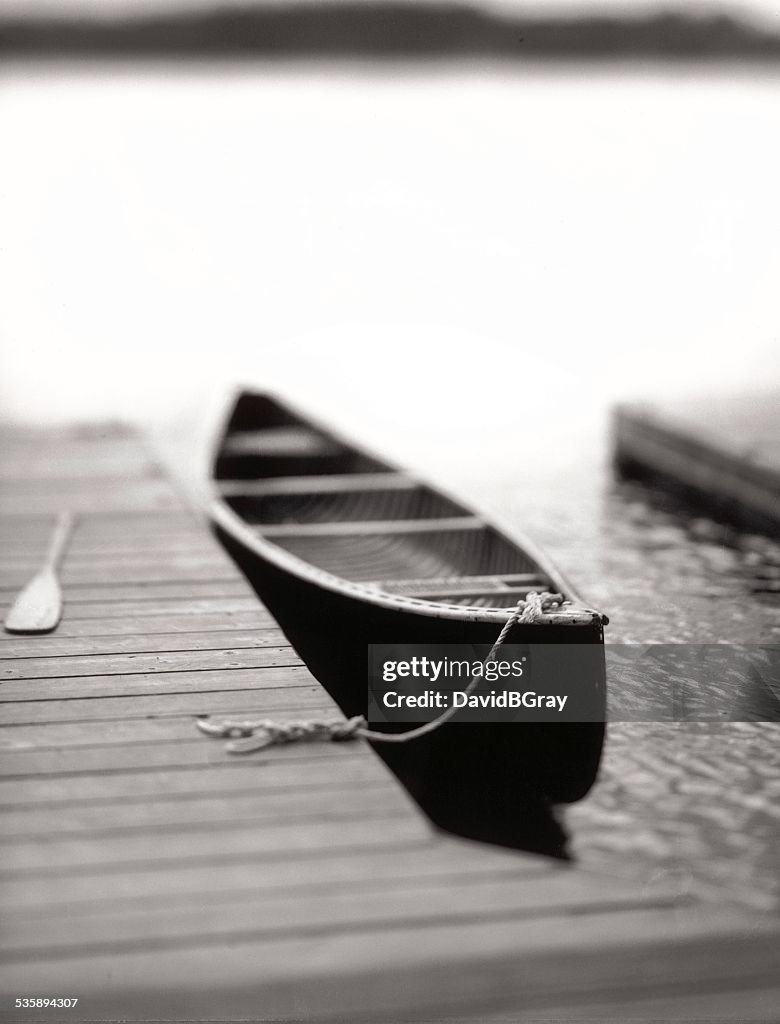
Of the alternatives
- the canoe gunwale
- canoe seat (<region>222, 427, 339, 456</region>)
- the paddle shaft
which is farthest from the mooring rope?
canoe seat (<region>222, 427, 339, 456</region>)

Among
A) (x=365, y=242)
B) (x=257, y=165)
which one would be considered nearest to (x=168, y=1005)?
(x=365, y=242)

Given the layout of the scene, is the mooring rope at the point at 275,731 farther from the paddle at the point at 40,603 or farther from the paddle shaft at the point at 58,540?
the paddle shaft at the point at 58,540

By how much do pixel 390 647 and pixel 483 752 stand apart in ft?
1.21

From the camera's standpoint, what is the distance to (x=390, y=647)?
3.22 metres

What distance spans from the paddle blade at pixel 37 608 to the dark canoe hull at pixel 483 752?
2.23 feet

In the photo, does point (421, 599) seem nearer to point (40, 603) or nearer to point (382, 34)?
point (40, 603)

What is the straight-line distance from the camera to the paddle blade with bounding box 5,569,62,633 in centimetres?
319

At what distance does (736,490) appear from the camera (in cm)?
577

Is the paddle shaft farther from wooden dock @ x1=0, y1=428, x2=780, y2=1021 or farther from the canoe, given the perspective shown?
wooden dock @ x1=0, y1=428, x2=780, y2=1021

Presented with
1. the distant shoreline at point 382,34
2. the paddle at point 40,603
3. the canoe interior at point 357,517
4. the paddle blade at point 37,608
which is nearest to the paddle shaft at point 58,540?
the paddle at point 40,603

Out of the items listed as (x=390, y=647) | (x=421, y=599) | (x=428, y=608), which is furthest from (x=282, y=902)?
(x=421, y=599)

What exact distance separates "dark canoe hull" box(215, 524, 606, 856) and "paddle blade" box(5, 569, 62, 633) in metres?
0.68

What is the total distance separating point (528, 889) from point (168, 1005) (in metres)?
0.59

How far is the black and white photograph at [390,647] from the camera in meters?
1.83
